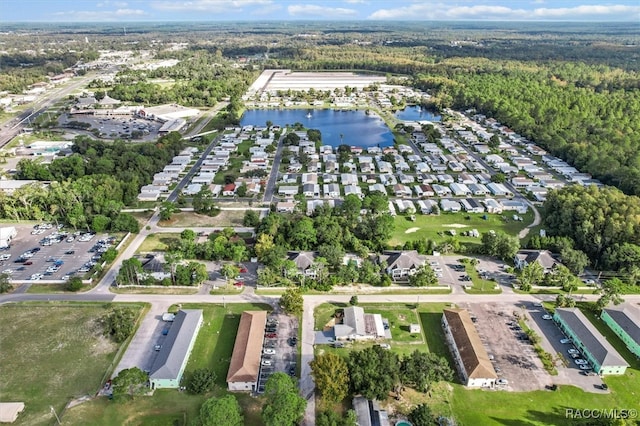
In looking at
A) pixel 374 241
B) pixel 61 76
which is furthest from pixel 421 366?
pixel 61 76

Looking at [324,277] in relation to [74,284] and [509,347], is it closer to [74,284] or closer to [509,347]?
[509,347]

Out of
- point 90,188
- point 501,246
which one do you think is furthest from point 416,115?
point 90,188

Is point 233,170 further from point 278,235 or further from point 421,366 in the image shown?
point 421,366

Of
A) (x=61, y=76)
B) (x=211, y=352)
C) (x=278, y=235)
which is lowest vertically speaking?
(x=211, y=352)

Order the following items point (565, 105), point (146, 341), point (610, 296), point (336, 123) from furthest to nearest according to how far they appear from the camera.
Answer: point (336, 123)
point (565, 105)
point (610, 296)
point (146, 341)

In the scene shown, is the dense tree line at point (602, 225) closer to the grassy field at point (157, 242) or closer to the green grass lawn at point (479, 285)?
the green grass lawn at point (479, 285)

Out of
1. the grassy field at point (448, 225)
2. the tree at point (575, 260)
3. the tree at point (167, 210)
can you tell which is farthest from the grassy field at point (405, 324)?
the tree at point (167, 210)
